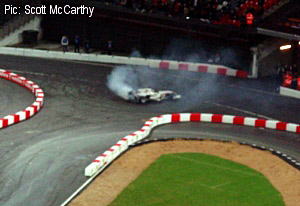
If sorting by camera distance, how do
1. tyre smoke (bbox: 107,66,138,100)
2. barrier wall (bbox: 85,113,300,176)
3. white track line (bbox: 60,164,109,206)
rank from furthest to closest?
tyre smoke (bbox: 107,66,138,100)
barrier wall (bbox: 85,113,300,176)
white track line (bbox: 60,164,109,206)

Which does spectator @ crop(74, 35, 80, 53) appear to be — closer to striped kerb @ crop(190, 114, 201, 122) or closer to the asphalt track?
the asphalt track

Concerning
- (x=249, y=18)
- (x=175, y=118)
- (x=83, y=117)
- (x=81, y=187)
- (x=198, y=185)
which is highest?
(x=249, y=18)

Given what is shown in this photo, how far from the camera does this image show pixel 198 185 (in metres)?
21.5

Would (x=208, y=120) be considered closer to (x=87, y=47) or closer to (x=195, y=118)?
(x=195, y=118)

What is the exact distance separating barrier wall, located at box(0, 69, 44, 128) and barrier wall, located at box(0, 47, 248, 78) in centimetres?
727

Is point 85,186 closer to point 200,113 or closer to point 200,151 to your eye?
point 200,151

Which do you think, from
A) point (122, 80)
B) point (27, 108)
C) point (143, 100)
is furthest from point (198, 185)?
point (122, 80)

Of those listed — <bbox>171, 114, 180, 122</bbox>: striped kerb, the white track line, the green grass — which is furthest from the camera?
<bbox>171, 114, 180, 122</bbox>: striped kerb

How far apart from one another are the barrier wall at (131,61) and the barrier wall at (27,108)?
727cm

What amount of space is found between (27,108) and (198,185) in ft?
40.3

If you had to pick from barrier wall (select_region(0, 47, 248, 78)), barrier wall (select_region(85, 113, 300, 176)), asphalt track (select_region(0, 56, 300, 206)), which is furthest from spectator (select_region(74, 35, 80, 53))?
barrier wall (select_region(85, 113, 300, 176))

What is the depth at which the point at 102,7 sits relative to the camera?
47.8m

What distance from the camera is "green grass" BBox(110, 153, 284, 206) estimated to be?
20.1 metres

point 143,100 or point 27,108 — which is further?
point 143,100
